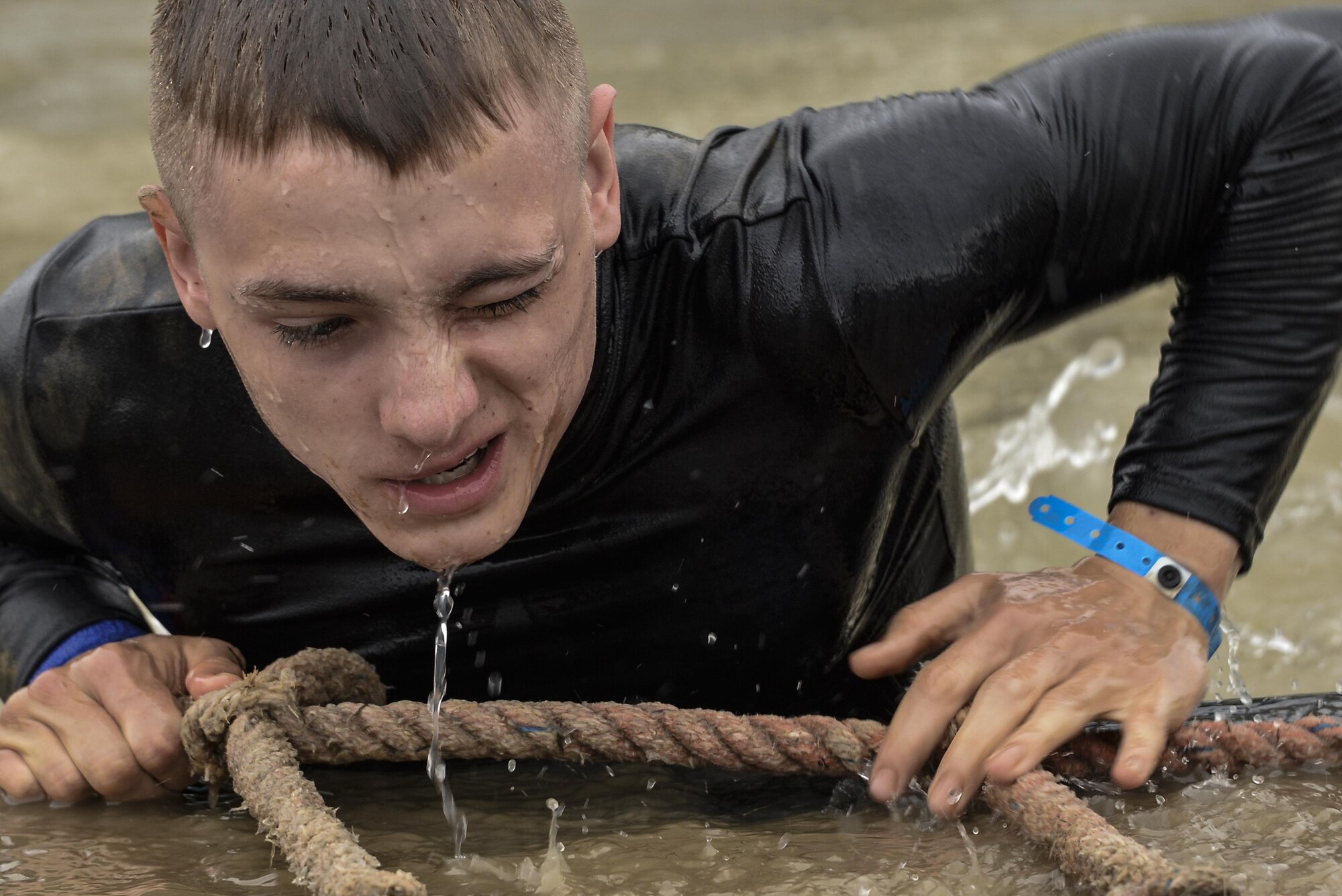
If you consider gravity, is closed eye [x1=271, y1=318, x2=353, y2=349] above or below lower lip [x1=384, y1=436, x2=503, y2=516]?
above

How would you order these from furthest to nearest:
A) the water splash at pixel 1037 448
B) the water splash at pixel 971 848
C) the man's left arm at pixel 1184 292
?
the water splash at pixel 1037 448 → the man's left arm at pixel 1184 292 → the water splash at pixel 971 848

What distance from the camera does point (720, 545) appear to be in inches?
94.0

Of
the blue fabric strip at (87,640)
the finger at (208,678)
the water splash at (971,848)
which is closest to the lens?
the water splash at (971,848)

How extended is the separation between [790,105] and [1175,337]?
17.6 feet

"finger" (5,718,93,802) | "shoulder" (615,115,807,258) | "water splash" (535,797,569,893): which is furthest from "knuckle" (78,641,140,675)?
"shoulder" (615,115,807,258)

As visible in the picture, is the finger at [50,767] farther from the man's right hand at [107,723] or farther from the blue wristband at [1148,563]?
the blue wristband at [1148,563]

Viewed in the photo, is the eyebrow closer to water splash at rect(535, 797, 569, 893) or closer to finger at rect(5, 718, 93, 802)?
water splash at rect(535, 797, 569, 893)

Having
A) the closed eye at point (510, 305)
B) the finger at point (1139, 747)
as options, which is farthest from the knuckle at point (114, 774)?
the finger at point (1139, 747)

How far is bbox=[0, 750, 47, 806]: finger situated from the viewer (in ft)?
7.24

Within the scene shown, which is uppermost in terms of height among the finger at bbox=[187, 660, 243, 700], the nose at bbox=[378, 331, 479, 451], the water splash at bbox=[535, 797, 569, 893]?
the nose at bbox=[378, 331, 479, 451]

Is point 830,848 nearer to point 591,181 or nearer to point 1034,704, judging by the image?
point 1034,704

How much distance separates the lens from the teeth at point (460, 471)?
6.21 ft

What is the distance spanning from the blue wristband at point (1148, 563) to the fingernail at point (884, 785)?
0.43 meters

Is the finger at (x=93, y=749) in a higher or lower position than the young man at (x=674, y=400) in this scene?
lower
